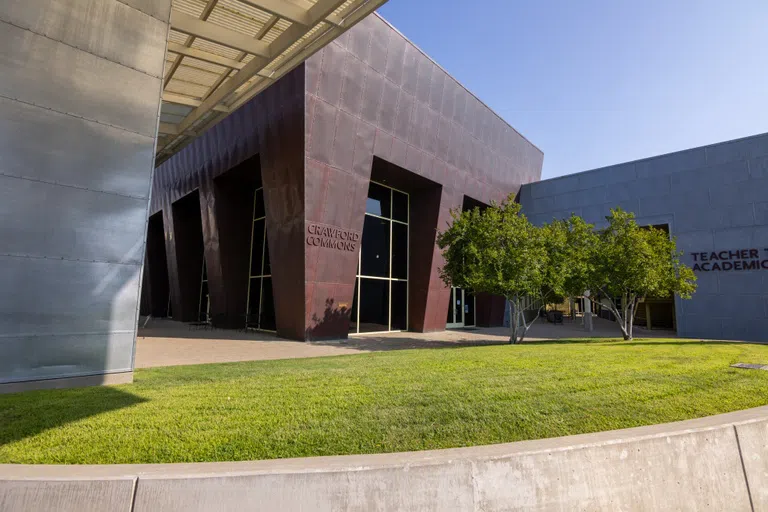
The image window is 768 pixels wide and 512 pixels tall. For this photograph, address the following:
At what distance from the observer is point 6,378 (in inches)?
240

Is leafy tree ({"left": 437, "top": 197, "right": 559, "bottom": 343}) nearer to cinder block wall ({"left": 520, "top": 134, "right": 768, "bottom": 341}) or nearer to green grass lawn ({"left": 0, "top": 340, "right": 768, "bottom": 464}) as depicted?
green grass lawn ({"left": 0, "top": 340, "right": 768, "bottom": 464})

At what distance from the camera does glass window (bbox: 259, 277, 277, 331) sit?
62.6 feet

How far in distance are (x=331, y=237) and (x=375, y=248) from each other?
4767 millimetres

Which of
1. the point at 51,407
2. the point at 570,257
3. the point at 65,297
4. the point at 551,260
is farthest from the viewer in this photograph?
the point at 570,257

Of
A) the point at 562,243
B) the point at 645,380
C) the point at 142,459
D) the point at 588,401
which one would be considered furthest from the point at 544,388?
the point at 562,243

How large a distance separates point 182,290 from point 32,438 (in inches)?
973

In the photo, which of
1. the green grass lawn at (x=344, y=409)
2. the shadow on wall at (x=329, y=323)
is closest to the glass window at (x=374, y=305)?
the shadow on wall at (x=329, y=323)

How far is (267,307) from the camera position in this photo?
19.8m

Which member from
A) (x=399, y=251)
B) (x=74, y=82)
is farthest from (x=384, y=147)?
(x=74, y=82)

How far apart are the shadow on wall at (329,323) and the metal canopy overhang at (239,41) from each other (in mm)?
8462

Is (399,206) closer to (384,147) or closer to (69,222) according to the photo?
(384,147)

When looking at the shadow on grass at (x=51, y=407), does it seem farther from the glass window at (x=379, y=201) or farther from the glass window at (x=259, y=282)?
the glass window at (x=379, y=201)

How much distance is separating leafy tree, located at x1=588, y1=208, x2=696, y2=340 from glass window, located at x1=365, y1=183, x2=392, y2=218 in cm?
1002

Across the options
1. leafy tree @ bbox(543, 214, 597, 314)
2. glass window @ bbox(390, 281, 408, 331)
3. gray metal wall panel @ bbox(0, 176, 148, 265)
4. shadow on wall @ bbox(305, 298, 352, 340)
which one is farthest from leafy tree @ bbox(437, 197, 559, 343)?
gray metal wall panel @ bbox(0, 176, 148, 265)
